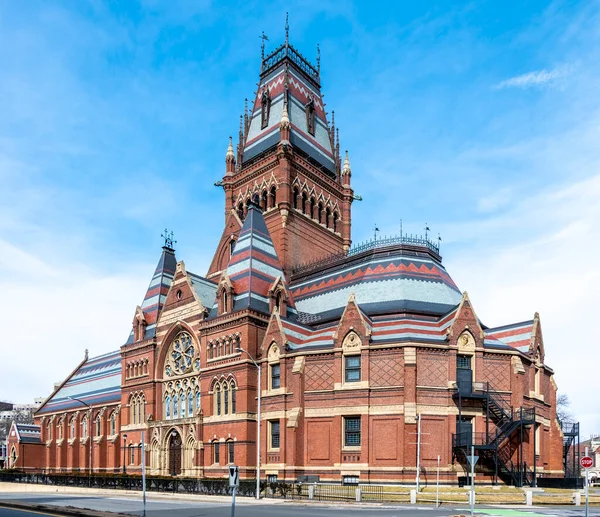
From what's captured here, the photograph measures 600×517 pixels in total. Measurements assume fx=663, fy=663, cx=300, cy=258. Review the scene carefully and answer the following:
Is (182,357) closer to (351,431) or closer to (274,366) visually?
(274,366)

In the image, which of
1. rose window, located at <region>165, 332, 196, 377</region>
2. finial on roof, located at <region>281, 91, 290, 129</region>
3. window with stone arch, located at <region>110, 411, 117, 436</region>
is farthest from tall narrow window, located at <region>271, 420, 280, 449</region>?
finial on roof, located at <region>281, 91, 290, 129</region>

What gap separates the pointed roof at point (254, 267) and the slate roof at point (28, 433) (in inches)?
2067

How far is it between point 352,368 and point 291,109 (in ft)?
121

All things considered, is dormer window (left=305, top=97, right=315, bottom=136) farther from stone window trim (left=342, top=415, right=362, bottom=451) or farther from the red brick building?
stone window trim (left=342, top=415, right=362, bottom=451)

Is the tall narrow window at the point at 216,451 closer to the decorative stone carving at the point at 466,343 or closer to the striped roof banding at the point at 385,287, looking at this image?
the striped roof banding at the point at 385,287

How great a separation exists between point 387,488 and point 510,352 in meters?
14.8


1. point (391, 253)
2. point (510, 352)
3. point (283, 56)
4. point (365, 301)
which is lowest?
point (510, 352)

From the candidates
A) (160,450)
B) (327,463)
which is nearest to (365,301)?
(327,463)

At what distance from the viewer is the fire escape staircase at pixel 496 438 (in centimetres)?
4572

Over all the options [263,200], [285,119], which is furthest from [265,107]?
[263,200]

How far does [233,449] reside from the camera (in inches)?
2096

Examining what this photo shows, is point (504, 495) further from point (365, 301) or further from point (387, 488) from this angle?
point (365, 301)

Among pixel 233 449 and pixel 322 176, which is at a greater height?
pixel 322 176

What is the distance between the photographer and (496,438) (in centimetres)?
4497
